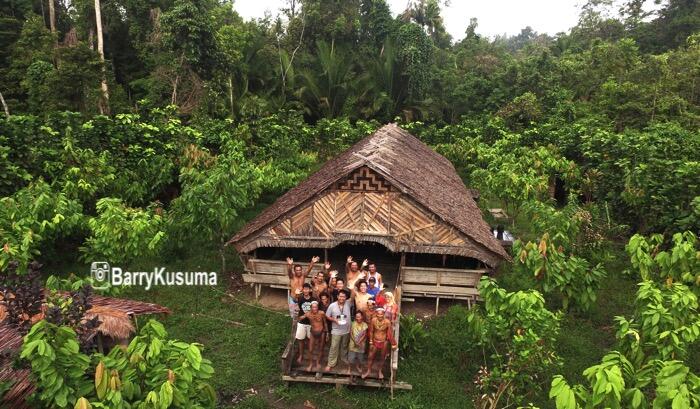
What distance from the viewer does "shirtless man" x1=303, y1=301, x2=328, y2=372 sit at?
27.6ft

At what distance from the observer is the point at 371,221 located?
1105cm

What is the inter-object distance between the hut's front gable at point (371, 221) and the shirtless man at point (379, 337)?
3009 mm

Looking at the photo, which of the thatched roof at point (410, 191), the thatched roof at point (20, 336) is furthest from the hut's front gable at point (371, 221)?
the thatched roof at point (20, 336)

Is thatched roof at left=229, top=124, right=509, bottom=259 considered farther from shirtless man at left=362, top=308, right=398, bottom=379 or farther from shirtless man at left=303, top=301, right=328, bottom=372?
shirtless man at left=362, top=308, right=398, bottom=379

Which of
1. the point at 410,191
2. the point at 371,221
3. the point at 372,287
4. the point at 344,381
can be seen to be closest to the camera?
the point at 344,381

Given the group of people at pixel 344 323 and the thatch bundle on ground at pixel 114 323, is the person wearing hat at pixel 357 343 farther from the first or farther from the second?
the thatch bundle on ground at pixel 114 323

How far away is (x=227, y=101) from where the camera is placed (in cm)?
2531

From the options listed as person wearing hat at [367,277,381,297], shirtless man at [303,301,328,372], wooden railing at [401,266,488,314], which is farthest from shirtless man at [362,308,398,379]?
wooden railing at [401,266,488,314]

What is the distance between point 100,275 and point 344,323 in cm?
509

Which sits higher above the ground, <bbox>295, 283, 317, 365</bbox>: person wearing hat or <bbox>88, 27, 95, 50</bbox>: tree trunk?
<bbox>88, 27, 95, 50</bbox>: tree trunk

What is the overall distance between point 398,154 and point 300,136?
11721 millimetres

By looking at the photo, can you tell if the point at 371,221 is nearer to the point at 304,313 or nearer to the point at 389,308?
the point at 389,308

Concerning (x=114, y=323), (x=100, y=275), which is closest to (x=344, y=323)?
(x=114, y=323)

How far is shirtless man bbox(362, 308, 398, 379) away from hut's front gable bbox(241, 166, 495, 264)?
3.01 meters
